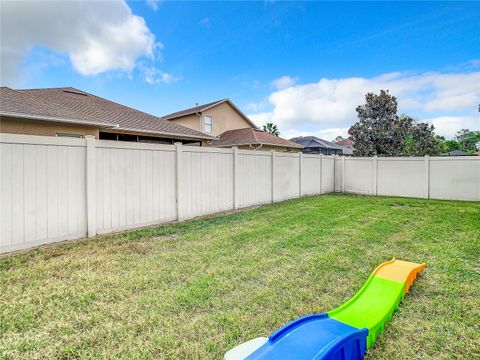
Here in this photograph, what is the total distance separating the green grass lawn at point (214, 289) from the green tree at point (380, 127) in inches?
588

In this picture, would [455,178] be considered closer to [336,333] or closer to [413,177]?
[413,177]

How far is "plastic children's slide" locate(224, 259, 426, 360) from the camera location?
1.63 meters

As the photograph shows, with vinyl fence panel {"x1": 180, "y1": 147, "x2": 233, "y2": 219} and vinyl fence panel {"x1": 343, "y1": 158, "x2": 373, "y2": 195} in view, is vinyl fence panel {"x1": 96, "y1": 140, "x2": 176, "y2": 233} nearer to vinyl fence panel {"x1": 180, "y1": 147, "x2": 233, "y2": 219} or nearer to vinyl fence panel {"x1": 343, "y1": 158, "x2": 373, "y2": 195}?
vinyl fence panel {"x1": 180, "y1": 147, "x2": 233, "y2": 219}

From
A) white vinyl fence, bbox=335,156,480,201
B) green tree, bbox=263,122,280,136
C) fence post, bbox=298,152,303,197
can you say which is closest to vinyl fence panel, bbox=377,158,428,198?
white vinyl fence, bbox=335,156,480,201

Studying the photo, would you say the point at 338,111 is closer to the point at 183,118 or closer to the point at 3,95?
the point at 183,118

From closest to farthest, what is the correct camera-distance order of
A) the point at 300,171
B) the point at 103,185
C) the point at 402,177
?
the point at 103,185 → the point at 300,171 → the point at 402,177

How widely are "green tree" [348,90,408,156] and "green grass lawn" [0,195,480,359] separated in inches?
588

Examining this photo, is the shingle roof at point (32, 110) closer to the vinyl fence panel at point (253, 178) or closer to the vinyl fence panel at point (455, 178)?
the vinyl fence panel at point (253, 178)

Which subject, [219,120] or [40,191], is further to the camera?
[219,120]

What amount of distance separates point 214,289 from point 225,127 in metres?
18.5

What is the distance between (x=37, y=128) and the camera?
26.3ft

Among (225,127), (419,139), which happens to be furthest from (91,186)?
(419,139)

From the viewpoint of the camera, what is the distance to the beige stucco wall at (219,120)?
18.9 meters

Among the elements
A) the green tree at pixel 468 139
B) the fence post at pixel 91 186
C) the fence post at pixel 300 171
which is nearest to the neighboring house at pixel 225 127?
the fence post at pixel 300 171
